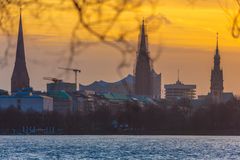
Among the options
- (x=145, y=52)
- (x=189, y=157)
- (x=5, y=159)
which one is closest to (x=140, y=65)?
(x=145, y=52)

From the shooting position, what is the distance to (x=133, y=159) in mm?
107625

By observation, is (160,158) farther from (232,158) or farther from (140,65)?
(140,65)

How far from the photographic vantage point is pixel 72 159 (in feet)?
348

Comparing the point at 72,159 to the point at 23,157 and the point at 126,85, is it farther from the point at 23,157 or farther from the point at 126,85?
the point at 126,85

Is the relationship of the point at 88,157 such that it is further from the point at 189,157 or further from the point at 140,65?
the point at 140,65

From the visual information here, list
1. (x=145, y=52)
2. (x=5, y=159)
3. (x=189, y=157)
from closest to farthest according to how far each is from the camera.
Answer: (x=145, y=52) < (x=5, y=159) < (x=189, y=157)

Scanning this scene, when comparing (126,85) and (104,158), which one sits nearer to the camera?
(126,85)

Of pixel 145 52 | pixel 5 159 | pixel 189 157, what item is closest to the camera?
pixel 145 52

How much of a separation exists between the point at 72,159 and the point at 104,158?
4779 mm

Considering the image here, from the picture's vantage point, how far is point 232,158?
109 m

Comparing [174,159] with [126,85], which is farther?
[174,159]

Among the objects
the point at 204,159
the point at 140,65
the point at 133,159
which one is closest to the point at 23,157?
the point at 133,159

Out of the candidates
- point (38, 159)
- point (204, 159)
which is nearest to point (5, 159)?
point (38, 159)

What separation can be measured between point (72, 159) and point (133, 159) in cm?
585
